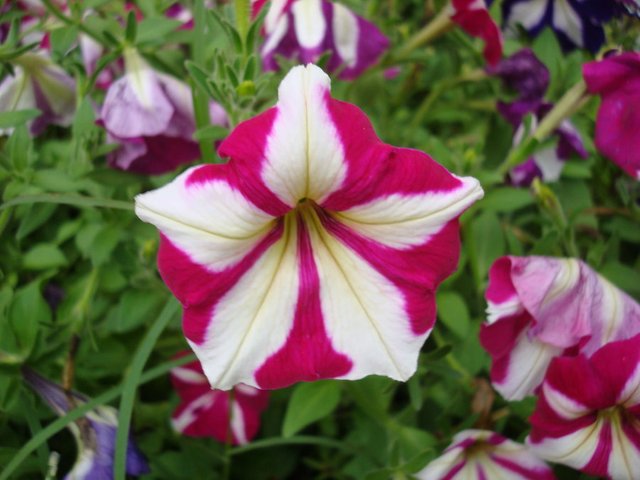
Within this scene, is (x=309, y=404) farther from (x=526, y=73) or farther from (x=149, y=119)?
(x=526, y=73)

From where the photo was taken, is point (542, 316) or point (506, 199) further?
point (506, 199)

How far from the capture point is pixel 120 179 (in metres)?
1.02

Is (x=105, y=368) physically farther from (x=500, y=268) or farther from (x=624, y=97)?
(x=624, y=97)

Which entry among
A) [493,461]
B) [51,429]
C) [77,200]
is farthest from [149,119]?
[493,461]

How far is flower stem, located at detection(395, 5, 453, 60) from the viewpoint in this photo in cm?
116

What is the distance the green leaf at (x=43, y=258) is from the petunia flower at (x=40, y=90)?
0.62 ft

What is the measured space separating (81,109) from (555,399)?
2.27 ft

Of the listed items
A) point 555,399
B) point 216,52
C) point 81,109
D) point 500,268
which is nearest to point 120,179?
point 81,109

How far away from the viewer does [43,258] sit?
3.37 ft

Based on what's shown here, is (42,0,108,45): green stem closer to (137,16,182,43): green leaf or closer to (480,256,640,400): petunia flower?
(137,16,182,43): green leaf

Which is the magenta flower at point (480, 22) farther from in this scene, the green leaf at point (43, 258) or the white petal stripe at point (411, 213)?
the green leaf at point (43, 258)

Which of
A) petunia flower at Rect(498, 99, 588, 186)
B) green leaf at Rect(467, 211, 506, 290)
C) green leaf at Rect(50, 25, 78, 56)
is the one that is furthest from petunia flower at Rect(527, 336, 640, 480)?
green leaf at Rect(50, 25, 78, 56)

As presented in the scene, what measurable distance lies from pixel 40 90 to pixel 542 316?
30.1 inches

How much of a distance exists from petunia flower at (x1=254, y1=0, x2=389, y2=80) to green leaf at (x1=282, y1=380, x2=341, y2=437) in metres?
0.46
